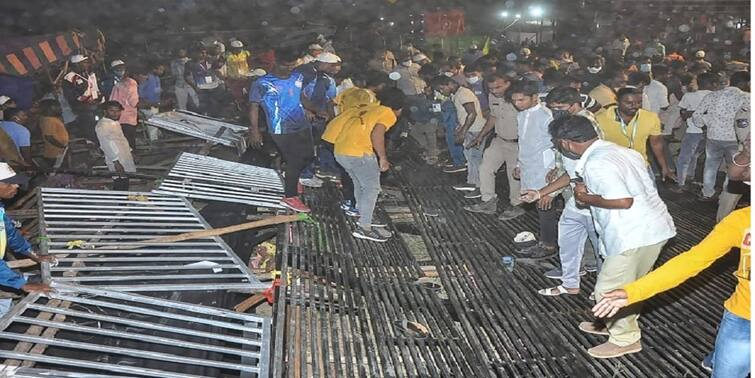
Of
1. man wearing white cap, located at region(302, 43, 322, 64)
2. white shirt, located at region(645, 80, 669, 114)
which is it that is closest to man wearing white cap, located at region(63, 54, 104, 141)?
man wearing white cap, located at region(302, 43, 322, 64)

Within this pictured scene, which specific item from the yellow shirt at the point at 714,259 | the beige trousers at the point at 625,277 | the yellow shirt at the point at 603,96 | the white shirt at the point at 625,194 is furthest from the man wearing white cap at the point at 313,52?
the yellow shirt at the point at 714,259

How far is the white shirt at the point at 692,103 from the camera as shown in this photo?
834 centimetres

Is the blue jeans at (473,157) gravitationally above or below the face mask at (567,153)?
below

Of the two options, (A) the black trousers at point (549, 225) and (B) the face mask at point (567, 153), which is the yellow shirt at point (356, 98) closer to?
(A) the black trousers at point (549, 225)

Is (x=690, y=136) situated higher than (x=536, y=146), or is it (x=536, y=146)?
(x=536, y=146)

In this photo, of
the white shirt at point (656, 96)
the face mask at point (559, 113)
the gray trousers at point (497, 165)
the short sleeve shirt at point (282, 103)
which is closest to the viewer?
the face mask at point (559, 113)

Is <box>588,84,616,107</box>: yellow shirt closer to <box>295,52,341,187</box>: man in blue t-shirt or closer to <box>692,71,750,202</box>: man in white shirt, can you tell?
<box>692,71,750,202</box>: man in white shirt

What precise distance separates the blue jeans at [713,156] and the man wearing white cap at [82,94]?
28.7ft

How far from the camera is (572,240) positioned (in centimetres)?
528

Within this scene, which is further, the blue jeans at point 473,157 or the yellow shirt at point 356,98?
the blue jeans at point 473,157

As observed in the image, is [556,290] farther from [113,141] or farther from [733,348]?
[113,141]

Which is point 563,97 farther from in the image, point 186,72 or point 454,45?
point 454,45

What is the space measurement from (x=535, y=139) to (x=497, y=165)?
144 centimetres

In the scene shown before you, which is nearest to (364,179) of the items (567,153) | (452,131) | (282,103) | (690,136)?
(282,103)
